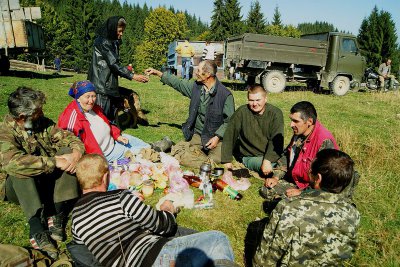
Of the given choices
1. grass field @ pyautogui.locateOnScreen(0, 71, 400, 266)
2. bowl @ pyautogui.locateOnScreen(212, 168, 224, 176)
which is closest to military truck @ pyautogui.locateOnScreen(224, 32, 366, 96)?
grass field @ pyautogui.locateOnScreen(0, 71, 400, 266)

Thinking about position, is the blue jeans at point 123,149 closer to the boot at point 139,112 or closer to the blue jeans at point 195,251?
the boot at point 139,112

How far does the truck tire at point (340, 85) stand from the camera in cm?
1464

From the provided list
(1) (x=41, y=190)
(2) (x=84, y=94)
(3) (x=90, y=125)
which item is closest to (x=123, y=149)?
(3) (x=90, y=125)

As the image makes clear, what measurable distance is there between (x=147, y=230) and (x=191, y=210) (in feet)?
4.90

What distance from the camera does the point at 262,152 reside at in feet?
16.0

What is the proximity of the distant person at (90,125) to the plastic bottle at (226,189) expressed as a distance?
1621mm

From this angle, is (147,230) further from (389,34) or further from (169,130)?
(389,34)

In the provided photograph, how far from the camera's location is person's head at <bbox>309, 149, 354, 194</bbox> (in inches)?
86.9

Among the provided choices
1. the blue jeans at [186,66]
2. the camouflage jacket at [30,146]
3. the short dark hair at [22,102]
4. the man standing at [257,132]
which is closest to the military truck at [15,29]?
the blue jeans at [186,66]

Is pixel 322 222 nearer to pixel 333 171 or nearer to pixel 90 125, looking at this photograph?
pixel 333 171

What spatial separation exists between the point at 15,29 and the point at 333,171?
16.2m

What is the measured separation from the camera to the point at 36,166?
286cm

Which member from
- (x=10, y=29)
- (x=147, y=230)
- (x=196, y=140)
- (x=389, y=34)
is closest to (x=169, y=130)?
(x=196, y=140)

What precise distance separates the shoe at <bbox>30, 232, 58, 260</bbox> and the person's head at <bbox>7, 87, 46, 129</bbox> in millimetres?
1122
